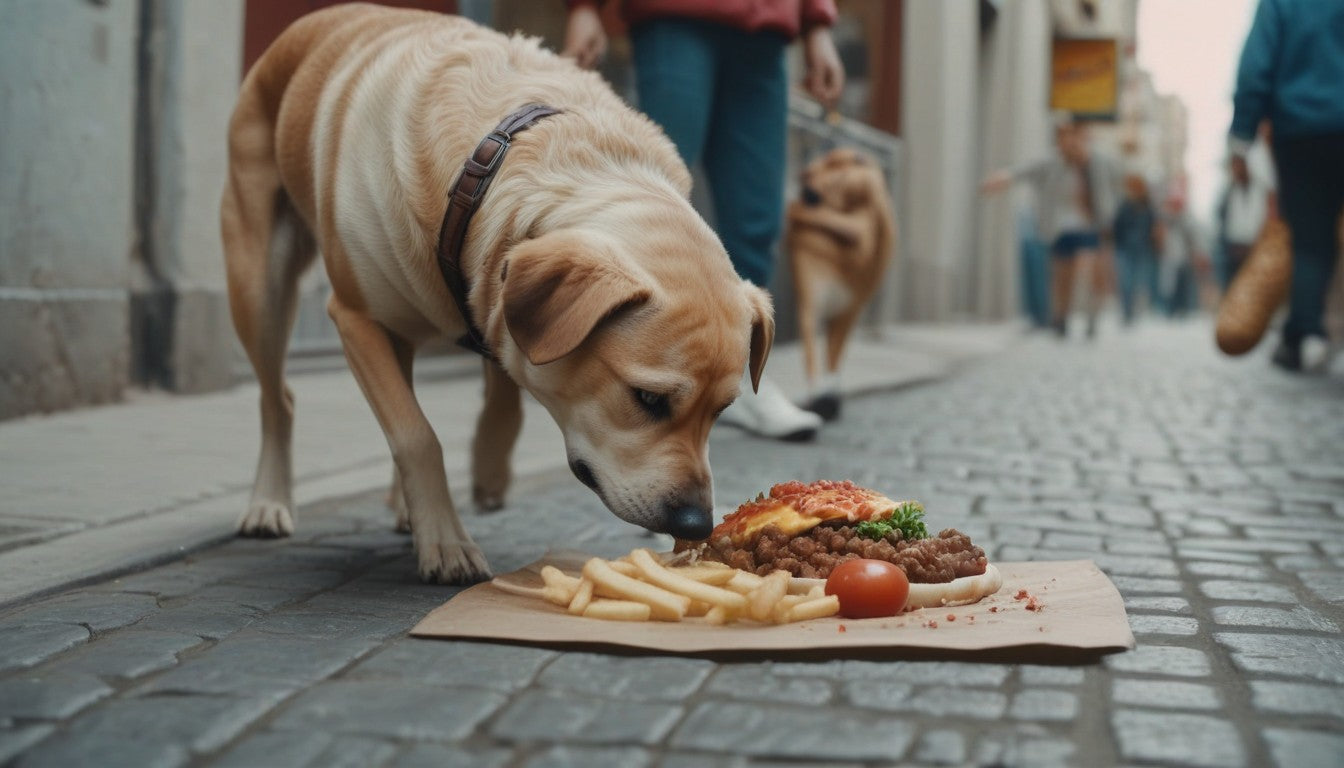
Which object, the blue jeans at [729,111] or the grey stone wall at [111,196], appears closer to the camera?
the blue jeans at [729,111]

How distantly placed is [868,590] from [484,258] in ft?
3.62

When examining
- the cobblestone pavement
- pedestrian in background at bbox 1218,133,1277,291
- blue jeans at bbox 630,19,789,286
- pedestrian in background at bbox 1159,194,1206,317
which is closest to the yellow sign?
pedestrian in background at bbox 1159,194,1206,317

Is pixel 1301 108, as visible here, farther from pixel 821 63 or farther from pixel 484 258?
pixel 484 258

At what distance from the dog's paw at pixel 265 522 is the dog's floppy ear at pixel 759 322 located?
1.46 metres

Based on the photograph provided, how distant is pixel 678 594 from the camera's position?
3000 millimetres

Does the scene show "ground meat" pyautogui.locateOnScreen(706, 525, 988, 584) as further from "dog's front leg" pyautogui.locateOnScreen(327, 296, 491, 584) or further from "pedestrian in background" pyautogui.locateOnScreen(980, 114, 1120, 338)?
"pedestrian in background" pyautogui.locateOnScreen(980, 114, 1120, 338)

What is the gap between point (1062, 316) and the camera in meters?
18.0

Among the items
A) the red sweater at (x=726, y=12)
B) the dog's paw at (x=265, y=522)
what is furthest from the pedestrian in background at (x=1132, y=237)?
the dog's paw at (x=265, y=522)

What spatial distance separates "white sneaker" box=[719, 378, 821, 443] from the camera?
6523 mm

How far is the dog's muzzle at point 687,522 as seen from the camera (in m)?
3.16

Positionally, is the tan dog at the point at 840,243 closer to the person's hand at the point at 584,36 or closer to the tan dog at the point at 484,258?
the person's hand at the point at 584,36

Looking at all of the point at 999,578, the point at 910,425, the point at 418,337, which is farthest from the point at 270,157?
the point at 910,425

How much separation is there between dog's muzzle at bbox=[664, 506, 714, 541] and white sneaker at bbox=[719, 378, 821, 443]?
331 centimetres

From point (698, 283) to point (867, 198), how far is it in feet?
17.9
